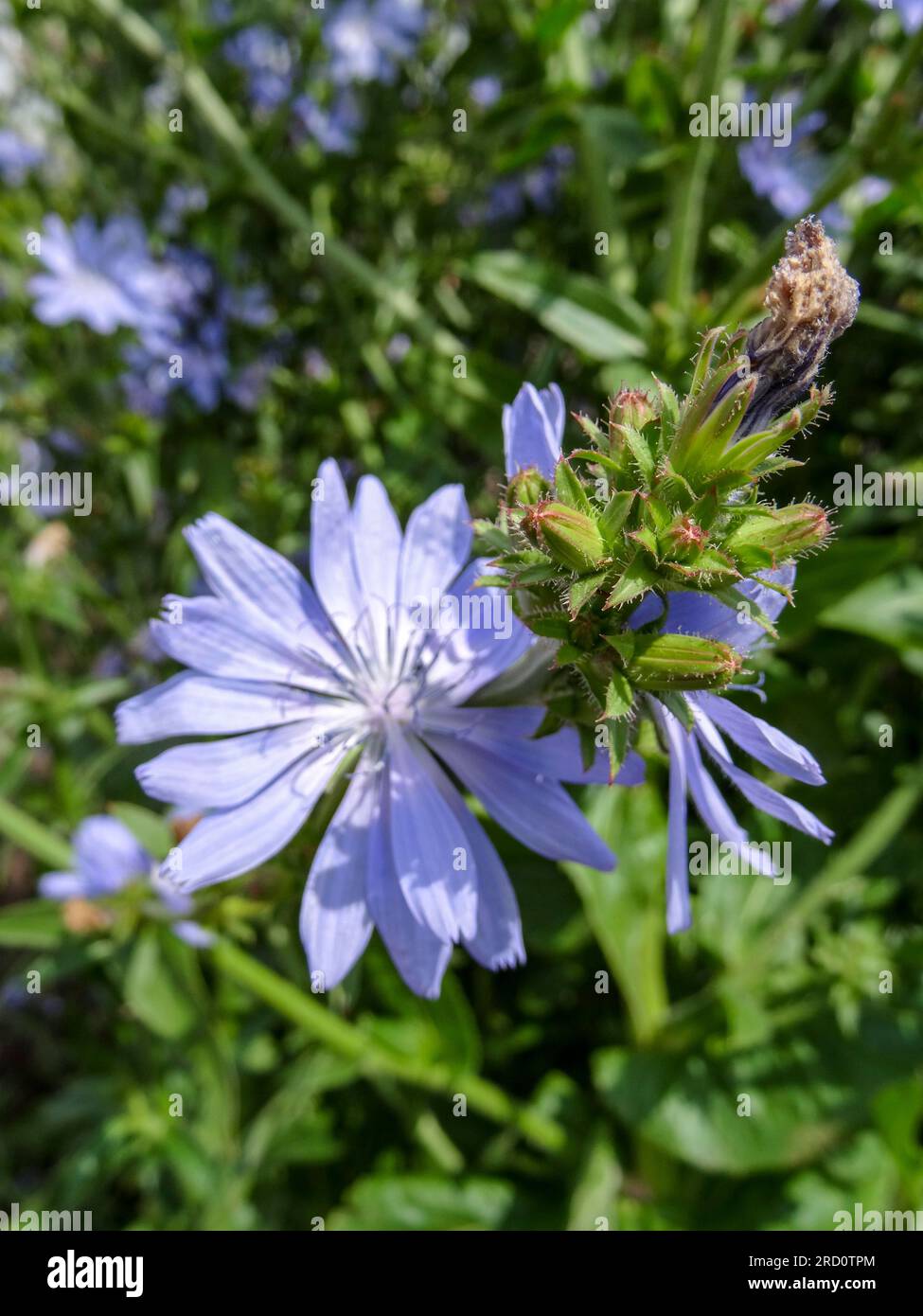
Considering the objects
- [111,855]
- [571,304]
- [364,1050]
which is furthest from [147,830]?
[571,304]

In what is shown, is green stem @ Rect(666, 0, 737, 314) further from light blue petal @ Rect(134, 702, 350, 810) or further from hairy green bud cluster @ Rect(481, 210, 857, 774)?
light blue petal @ Rect(134, 702, 350, 810)

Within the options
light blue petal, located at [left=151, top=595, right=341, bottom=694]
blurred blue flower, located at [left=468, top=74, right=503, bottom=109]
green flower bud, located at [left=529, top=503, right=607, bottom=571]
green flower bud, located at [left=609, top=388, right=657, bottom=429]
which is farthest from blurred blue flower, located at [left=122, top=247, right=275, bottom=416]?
green flower bud, located at [left=529, top=503, right=607, bottom=571]

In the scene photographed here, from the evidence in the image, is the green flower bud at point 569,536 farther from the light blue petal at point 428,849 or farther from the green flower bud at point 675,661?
the light blue petal at point 428,849

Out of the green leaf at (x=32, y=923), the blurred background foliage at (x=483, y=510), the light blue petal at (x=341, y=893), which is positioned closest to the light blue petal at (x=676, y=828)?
the light blue petal at (x=341, y=893)

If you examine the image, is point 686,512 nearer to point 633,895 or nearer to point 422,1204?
point 633,895

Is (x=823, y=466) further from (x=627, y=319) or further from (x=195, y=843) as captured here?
(x=195, y=843)

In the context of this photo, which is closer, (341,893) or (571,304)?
(341,893)
